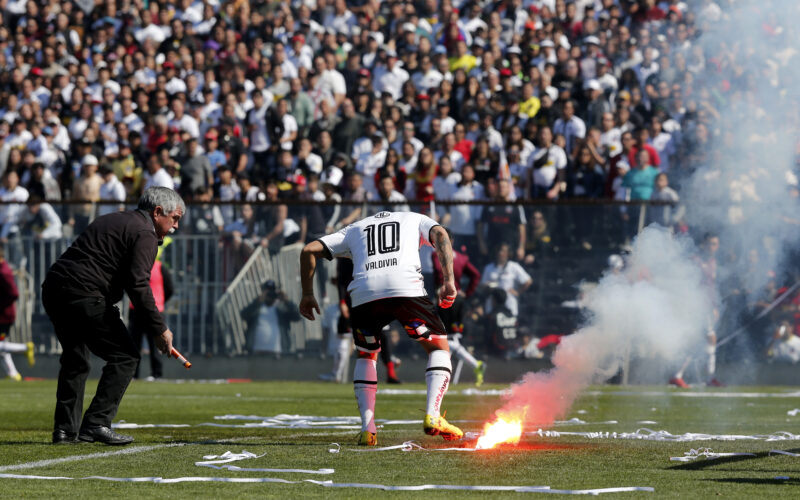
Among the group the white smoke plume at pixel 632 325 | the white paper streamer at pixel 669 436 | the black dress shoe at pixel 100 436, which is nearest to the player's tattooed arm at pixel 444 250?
the white smoke plume at pixel 632 325

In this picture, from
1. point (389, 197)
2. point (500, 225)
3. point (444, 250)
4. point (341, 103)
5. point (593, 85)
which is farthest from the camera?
point (341, 103)

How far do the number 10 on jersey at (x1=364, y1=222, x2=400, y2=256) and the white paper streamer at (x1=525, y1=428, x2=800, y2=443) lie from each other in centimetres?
213

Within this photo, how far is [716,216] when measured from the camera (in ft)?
54.6

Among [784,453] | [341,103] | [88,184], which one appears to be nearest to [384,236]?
[784,453]

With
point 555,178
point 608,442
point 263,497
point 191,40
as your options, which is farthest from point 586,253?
point 263,497

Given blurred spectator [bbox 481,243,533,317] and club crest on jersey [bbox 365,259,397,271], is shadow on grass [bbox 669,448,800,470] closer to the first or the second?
club crest on jersey [bbox 365,259,397,271]

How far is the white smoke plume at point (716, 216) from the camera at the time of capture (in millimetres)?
12164

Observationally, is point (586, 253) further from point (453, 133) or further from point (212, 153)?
point (212, 153)

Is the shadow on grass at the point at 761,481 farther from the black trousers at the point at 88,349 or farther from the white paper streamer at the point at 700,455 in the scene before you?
the black trousers at the point at 88,349

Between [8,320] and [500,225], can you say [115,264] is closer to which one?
[500,225]

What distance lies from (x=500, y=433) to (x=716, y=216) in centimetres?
793

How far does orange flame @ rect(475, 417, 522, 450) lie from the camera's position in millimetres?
9398

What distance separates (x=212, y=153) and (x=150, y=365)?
402cm

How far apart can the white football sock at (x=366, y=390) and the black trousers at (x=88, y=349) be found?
1639 mm
